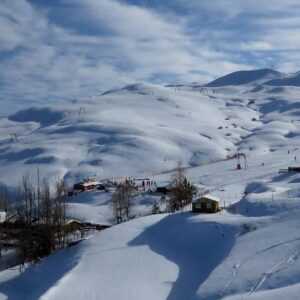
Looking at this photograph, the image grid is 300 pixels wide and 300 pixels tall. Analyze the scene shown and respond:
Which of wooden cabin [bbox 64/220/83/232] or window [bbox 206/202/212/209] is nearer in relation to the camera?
window [bbox 206/202/212/209]

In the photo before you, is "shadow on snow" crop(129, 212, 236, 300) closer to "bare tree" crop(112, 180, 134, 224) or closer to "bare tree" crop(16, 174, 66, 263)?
"bare tree" crop(16, 174, 66, 263)

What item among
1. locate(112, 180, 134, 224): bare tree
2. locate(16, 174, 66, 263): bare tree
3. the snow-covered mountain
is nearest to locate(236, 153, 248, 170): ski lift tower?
the snow-covered mountain

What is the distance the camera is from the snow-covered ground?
1950 centimetres

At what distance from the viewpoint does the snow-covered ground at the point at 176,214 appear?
1950 centimetres

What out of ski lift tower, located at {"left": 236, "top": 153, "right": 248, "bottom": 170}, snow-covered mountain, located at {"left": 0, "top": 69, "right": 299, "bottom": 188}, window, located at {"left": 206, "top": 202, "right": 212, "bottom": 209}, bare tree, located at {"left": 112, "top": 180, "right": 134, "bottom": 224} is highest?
snow-covered mountain, located at {"left": 0, "top": 69, "right": 299, "bottom": 188}

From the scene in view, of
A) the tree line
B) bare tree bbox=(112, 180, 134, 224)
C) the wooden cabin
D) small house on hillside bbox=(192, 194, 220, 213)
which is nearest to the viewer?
the tree line

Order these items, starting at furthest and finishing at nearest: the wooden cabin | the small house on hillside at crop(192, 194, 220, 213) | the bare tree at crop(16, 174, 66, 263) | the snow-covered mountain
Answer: the snow-covered mountain
the wooden cabin
the small house on hillside at crop(192, 194, 220, 213)
the bare tree at crop(16, 174, 66, 263)

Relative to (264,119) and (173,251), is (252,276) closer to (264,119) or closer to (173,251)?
(173,251)

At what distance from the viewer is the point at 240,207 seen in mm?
31016

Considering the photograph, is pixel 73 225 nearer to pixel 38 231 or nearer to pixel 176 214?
pixel 38 231

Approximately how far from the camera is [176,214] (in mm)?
30312

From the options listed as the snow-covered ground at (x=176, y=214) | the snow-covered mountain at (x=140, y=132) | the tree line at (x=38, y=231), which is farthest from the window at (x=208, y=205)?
the snow-covered mountain at (x=140, y=132)

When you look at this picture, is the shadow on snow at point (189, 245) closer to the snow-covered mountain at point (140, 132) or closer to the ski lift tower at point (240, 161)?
the ski lift tower at point (240, 161)

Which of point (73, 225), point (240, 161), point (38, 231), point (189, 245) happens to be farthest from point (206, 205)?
point (240, 161)
